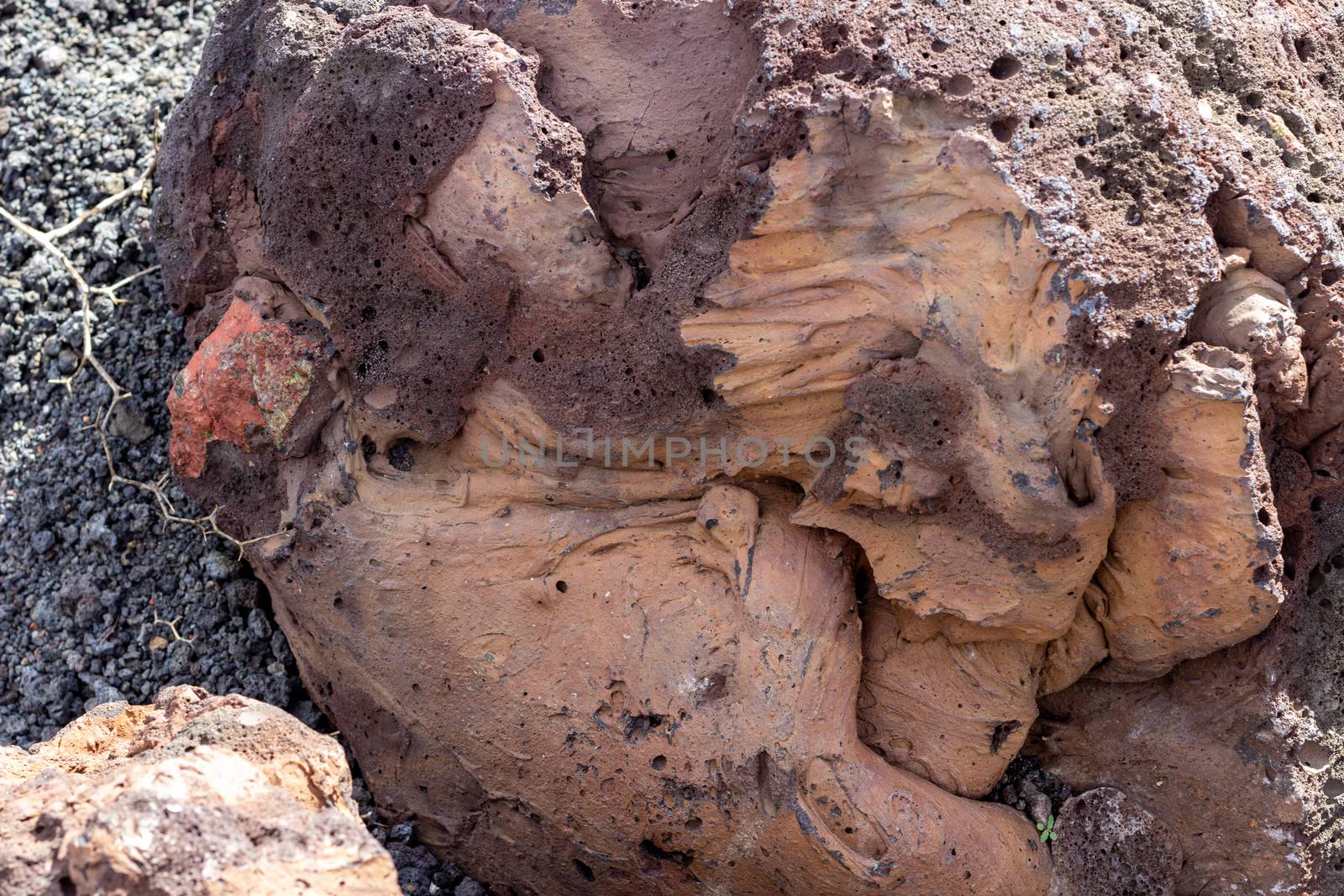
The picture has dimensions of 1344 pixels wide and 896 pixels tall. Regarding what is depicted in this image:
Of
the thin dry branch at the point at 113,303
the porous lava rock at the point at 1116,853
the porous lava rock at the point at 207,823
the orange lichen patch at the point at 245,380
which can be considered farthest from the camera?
the thin dry branch at the point at 113,303

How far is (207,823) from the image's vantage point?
238cm

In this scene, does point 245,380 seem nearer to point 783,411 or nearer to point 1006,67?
point 783,411

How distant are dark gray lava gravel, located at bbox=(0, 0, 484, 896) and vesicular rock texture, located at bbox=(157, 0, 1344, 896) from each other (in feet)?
1.48

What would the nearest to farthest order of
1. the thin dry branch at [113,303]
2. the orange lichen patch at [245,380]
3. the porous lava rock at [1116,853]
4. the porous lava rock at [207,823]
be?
the porous lava rock at [207,823]
the porous lava rock at [1116,853]
the orange lichen patch at [245,380]
the thin dry branch at [113,303]

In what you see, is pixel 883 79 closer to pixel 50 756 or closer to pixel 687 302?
pixel 687 302

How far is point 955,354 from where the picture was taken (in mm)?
Result: 2984

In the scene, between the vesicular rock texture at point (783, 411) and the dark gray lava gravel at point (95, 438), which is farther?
the dark gray lava gravel at point (95, 438)

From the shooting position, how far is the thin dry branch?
412 centimetres

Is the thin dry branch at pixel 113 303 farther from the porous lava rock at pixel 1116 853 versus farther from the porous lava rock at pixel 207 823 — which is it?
the porous lava rock at pixel 1116 853

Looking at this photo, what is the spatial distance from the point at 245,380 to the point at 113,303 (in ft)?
4.04

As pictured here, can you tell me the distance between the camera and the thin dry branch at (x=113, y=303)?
13.5ft

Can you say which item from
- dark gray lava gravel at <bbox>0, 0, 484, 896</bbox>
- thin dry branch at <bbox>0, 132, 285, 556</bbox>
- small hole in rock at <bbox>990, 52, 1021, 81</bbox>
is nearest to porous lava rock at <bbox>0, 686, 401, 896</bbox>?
dark gray lava gravel at <bbox>0, 0, 484, 896</bbox>

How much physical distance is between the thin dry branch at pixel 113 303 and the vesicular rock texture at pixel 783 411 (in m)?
0.53

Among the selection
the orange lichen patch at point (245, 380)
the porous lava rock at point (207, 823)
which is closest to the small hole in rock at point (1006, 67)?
the orange lichen patch at point (245, 380)
